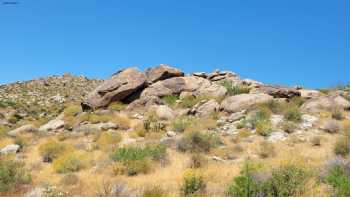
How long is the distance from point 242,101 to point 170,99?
17.3 feet

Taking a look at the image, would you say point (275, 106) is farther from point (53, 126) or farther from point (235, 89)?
point (53, 126)

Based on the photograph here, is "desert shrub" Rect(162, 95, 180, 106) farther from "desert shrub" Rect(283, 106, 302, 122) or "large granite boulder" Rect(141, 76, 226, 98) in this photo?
"desert shrub" Rect(283, 106, 302, 122)

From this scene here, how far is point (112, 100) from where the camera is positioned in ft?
73.3

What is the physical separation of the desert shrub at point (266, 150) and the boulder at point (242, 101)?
19.5 feet

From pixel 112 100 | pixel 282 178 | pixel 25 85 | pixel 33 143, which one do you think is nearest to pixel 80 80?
pixel 25 85

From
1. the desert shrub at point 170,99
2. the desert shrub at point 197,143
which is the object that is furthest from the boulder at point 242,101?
the desert shrub at point 197,143

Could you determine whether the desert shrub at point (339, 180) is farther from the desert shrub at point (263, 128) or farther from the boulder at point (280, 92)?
the boulder at point (280, 92)

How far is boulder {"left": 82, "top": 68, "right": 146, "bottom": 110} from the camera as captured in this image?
2231 cm

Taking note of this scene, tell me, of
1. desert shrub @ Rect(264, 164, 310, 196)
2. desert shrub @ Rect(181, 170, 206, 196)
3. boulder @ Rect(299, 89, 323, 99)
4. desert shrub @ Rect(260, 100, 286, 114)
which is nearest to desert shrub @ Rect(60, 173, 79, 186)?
desert shrub @ Rect(181, 170, 206, 196)

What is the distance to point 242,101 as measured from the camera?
1870 centimetres

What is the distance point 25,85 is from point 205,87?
3739cm

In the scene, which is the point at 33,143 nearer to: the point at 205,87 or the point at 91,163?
the point at 91,163

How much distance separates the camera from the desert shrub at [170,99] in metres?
22.0

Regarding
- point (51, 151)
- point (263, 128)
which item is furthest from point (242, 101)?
point (51, 151)
